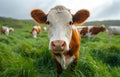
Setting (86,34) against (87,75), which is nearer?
(87,75)

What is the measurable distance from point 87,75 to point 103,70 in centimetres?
47

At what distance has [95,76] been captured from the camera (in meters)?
6.15

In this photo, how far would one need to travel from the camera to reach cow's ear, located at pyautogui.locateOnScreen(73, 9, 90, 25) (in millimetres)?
5801

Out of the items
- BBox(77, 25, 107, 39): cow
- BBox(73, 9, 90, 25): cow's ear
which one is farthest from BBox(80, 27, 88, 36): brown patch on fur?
BBox(73, 9, 90, 25): cow's ear

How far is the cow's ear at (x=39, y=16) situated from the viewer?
5926mm

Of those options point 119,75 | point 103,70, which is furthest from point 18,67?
point 119,75

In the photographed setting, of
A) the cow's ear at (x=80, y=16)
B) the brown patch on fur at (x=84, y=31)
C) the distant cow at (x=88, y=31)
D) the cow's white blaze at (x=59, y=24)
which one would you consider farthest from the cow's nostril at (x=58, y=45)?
the brown patch on fur at (x=84, y=31)

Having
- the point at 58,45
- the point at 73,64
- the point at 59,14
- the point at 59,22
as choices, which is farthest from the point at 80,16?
the point at 58,45

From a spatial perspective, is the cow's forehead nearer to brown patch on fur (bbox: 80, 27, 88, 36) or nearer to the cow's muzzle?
the cow's muzzle

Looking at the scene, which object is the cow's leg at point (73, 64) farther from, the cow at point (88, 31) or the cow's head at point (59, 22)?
the cow at point (88, 31)

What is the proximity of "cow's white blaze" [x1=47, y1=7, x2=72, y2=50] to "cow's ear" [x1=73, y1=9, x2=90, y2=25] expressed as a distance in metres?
0.32

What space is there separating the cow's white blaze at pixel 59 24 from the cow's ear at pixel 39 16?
37 cm

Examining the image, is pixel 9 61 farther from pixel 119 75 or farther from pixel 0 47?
pixel 119 75

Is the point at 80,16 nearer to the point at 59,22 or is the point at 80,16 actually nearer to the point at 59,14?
the point at 59,14
